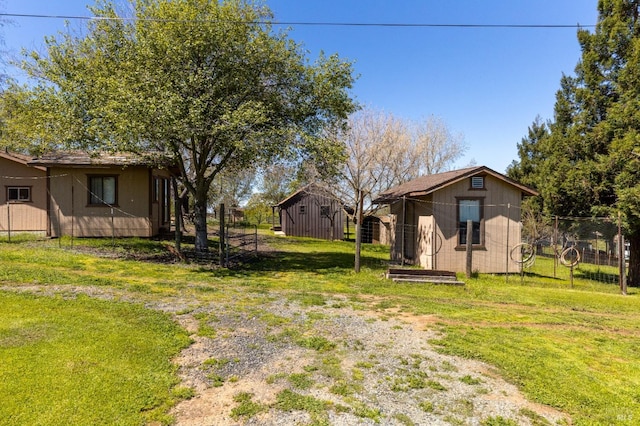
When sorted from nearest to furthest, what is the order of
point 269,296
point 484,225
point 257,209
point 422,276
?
point 269,296 → point 422,276 → point 484,225 → point 257,209

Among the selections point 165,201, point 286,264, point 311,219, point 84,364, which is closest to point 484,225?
point 286,264

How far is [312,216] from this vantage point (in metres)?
27.2

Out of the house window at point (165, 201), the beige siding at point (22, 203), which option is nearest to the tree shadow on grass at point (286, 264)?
the house window at point (165, 201)

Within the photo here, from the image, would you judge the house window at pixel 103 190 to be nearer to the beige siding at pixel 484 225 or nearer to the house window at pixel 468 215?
the beige siding at pixel 484 225

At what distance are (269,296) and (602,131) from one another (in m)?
15.4

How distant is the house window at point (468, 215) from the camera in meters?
12.9

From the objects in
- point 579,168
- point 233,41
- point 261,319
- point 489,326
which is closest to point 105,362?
point 261,319

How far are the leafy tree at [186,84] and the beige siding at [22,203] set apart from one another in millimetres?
3395

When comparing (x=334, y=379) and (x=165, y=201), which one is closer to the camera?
(x=334, y=379)

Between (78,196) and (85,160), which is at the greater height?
(85,160)

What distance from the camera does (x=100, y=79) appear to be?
10.3 metres

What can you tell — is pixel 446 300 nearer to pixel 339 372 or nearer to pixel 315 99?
pixel 339 372

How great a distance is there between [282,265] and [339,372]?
878cm

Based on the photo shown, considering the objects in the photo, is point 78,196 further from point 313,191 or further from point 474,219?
point 474,219
